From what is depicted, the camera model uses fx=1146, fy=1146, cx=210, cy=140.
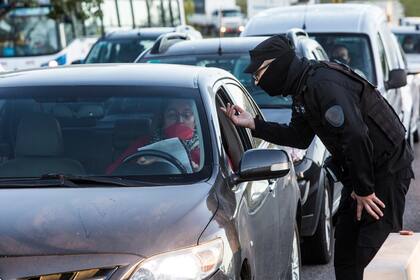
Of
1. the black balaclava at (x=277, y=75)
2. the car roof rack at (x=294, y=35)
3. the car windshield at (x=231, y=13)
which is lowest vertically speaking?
the car windshield at (x=231, y=13)

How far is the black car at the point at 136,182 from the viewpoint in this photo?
447 cm

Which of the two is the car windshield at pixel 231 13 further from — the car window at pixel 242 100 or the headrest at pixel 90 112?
the headrest at pixel 90 112

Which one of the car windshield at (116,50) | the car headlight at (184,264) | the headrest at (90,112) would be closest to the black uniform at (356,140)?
the headrest at (90,112)

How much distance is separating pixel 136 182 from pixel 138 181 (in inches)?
1.0

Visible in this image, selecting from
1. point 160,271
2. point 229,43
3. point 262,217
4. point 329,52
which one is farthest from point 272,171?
point 329,52

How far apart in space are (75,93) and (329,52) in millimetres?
7145

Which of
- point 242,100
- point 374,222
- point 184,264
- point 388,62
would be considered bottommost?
point 388,62

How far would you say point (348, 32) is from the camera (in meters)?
12.6

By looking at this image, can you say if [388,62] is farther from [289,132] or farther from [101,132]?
[101,132]

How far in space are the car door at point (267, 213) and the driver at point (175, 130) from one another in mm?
347

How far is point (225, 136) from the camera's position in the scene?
5.73m

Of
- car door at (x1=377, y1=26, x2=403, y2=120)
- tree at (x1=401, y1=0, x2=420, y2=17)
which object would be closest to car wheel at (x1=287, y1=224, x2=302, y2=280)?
car door at (x1=377, y1=26, x2=403, y2=120)

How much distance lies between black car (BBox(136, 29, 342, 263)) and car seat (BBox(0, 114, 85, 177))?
110 inches

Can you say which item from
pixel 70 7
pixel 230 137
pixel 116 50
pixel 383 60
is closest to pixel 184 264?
pixel 230 137
